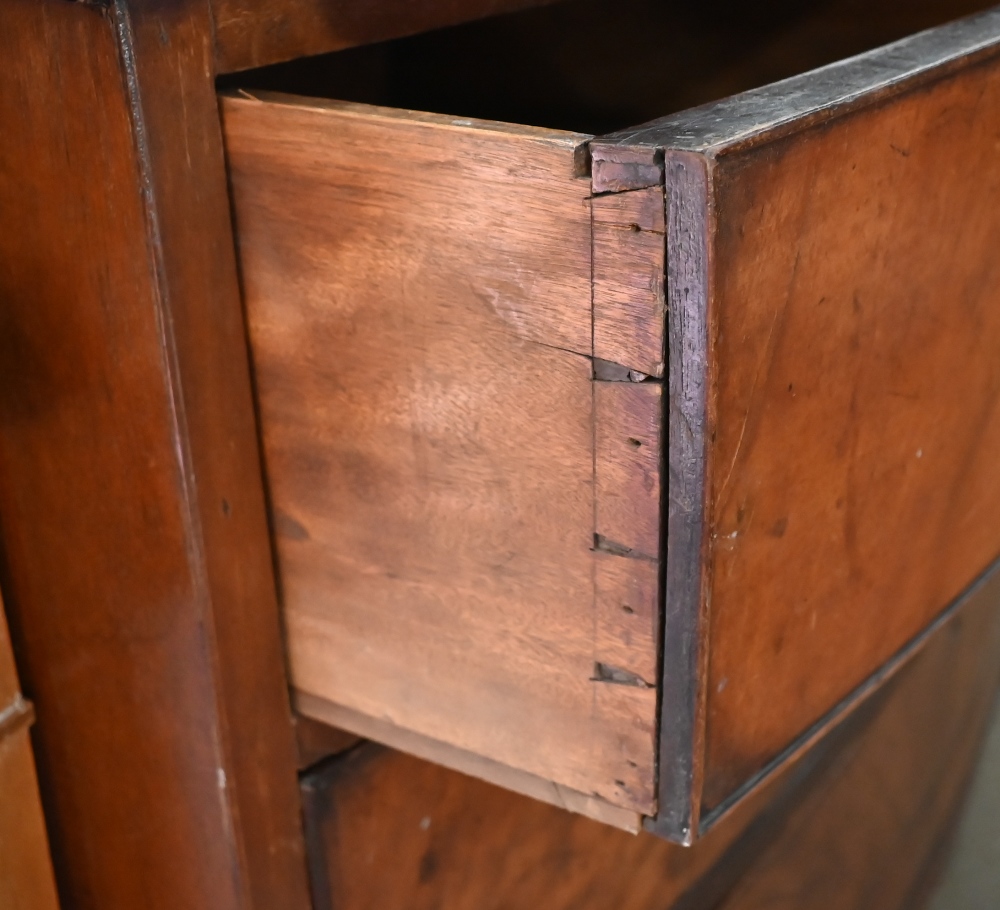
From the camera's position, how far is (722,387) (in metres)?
0.47

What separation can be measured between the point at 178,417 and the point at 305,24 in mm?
186

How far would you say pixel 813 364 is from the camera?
52cm

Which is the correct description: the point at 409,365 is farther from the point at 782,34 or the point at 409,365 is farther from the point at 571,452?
the point at 782,34

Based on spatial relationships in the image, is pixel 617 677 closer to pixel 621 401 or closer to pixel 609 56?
pixel 621 401

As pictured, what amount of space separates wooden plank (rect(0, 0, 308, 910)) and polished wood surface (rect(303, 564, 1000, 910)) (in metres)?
0.05

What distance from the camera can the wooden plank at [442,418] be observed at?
1.60 feet

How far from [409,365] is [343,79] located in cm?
41

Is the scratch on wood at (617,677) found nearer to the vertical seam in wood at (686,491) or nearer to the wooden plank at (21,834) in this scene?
the vertical seam in wood at (686,491)

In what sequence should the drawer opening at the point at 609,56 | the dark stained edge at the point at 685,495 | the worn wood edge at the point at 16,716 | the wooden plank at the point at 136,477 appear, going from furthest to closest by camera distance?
the drawer opening at the point at 609,56, the worn wood edge at the point at 16,716, the wooden plank at the point at 136,477, the dark stained edge at the point at 685,495

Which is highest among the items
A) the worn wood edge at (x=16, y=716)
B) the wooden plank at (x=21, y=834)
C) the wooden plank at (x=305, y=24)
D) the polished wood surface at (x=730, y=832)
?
the wooden plank at (x=305, y=24)

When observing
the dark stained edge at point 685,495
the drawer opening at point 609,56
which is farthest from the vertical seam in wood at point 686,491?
the drawer opening at point 609,56

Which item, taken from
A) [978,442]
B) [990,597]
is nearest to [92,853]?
[978,442]

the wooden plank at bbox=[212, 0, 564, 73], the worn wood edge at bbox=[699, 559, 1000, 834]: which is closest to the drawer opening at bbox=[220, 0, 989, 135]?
the wooden plank at bbox=[212, 0, 564, 73]

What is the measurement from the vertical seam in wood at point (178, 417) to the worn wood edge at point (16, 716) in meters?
0.13
